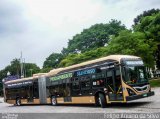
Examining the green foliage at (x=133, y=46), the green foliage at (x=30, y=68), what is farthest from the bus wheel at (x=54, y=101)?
the green foliage at (x=30, y=68)

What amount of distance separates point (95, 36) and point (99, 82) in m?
51.9

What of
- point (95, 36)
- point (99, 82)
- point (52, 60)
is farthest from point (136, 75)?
point (52, 60)

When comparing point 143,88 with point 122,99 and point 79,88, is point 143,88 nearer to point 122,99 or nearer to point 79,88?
point 122,99

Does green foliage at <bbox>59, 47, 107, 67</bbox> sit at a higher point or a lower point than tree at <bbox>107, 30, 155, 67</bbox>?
higher

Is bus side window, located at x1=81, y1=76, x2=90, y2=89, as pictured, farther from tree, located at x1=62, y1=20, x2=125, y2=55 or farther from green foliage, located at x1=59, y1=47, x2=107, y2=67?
tree, located at x1=62, y1=20, x2=125, y2=55

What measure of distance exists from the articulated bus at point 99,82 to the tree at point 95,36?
1675 inches

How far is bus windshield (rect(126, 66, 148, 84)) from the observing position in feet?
58.6

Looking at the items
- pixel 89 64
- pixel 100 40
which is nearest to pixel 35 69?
pixel 100 40

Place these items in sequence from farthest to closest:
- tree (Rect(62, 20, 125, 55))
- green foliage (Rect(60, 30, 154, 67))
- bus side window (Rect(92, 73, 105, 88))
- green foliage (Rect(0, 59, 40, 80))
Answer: green foliage (Rect(0, 59, 40, 80)) < tree (Rect(62, 20, 125, 55)) < green foliage (Rect(60, 30, 154, 67)) < bus side window (Rect(92, 73, 105, 88))

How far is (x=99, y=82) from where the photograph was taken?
19.9m

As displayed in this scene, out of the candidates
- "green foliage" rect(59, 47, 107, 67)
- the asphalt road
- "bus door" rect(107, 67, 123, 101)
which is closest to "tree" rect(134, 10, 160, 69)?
"green foliage" rect(59, 47, 107, 67)

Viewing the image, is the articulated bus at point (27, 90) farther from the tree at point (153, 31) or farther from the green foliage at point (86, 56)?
the green foliage at point (86, 56)

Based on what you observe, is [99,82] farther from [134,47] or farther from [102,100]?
[134,47]

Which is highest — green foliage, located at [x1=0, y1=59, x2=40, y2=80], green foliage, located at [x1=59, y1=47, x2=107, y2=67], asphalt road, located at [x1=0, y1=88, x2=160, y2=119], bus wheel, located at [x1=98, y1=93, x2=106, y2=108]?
green foliage, located at [x1=0, y1=59, x2=40, y2=80]
